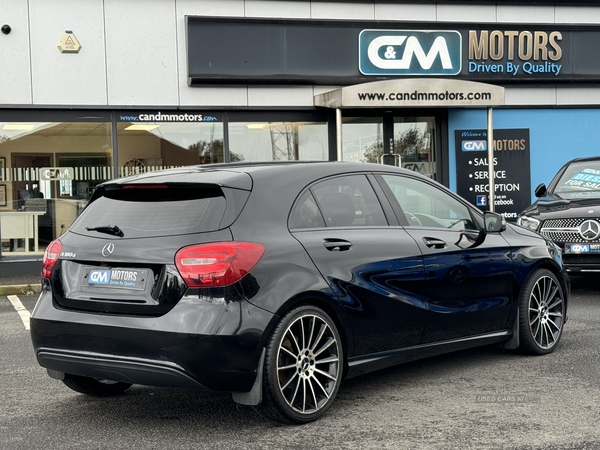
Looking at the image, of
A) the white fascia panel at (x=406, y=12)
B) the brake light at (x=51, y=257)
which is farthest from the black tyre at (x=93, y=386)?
the white fascia panel at (x=406, y=12)

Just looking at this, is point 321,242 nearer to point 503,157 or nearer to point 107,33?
point 107,33

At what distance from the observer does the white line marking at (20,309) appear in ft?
30.1

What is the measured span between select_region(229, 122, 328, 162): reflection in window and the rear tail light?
10.2 metres

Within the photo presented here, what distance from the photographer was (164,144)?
47.4 ft

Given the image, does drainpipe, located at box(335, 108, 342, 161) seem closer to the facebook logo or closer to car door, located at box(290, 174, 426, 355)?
the facebook logo

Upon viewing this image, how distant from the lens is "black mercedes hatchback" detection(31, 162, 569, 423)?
4.46 meters

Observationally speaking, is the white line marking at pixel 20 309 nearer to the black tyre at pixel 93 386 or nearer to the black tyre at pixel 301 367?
the black tyre at pixel 93 386

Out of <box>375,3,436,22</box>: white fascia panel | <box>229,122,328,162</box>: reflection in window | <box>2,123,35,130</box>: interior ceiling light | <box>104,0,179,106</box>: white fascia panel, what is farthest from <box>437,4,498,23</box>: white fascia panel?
<box>2,123,35,130</box>: interior ceiling light

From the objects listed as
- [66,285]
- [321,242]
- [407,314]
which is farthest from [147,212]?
[407,314]

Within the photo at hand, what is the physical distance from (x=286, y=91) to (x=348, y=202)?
9.70 metres

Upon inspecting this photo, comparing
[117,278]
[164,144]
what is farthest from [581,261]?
[164,144]

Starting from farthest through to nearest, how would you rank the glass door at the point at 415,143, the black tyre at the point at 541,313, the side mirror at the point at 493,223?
the glass door at the point at 415,143 → the black tyre at the point at 541,313 → the side mirror at the point at 493,223

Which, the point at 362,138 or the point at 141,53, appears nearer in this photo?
the point at 141,53

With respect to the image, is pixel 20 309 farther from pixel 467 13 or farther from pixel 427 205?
pixel 467 13
